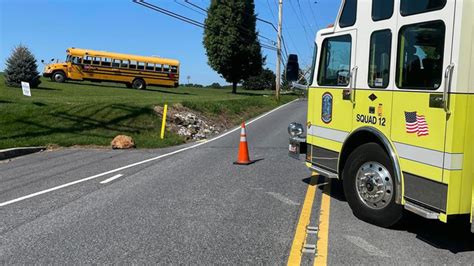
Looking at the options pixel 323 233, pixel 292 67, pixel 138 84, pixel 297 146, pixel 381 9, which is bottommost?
pixel 323 233

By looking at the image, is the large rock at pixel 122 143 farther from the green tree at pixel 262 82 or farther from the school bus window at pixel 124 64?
the green tree at pixel 262 82

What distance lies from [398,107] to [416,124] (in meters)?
0.34

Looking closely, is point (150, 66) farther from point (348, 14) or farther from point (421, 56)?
point (421, 56)

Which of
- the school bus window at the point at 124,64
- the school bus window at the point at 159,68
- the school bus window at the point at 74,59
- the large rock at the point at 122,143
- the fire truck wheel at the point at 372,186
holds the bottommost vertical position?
the large rock at the point at 122,143

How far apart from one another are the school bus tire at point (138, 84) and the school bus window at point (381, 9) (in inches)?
1444

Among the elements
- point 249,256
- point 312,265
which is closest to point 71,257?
point 249,256

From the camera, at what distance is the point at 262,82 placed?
8269 cm

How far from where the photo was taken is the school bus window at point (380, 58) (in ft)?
17.6

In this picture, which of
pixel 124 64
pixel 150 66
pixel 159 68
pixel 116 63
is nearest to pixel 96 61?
pixel 116 63

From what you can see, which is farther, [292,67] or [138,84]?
[138,84]

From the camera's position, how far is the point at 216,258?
15.0 feet

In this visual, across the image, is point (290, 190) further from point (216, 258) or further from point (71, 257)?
point (71, 257)

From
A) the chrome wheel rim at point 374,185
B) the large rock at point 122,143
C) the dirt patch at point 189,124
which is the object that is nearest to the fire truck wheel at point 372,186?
the chrome wheel rim at point 374,185

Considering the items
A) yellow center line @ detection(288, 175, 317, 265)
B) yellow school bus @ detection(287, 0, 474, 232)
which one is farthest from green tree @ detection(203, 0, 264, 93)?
yellow school bus @ detection(287, 0, 474, 232)
